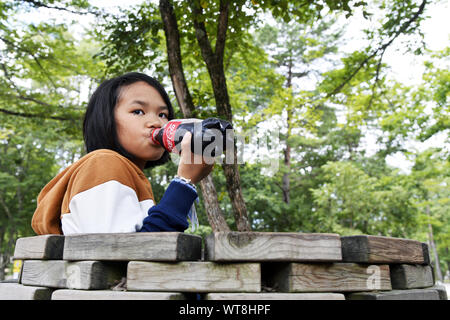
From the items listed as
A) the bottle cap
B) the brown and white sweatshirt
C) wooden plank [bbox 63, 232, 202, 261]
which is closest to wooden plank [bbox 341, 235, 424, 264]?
wooden plank [bbox 63, 232, 202, 261]

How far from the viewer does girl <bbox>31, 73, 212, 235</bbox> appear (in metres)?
1.33

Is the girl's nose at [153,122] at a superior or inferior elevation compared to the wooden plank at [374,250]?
superior

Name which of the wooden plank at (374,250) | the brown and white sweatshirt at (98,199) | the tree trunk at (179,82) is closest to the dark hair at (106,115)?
the brown and white sweatshirt at (98,199)

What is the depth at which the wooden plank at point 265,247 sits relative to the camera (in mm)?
1125

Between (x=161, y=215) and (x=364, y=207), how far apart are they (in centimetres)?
1229

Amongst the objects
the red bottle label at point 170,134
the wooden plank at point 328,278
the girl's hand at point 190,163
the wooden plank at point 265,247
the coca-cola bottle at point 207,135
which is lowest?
the wooden plank at point 328,278

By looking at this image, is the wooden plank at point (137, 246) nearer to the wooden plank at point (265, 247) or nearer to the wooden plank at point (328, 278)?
the wooden plank at point (265, 247)

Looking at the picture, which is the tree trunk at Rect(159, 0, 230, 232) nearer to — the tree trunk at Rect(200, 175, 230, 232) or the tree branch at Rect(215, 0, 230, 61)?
the tree trunk at Rect(200, 175, 230, 232)

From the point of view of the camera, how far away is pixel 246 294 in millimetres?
1101

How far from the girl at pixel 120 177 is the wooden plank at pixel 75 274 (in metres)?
0.14

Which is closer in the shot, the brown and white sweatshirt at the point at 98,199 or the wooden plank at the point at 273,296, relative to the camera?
the wooden plank at the point at 273,296
